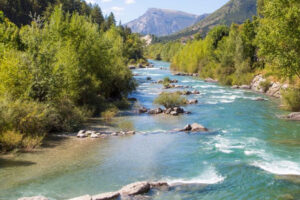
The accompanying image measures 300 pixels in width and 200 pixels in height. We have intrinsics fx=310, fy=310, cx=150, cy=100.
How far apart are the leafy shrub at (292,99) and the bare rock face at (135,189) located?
78.9 feet

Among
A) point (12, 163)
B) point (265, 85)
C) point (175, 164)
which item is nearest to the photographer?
point (12, 163)

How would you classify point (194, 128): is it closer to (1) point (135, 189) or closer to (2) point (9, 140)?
(1) point (135, 189)

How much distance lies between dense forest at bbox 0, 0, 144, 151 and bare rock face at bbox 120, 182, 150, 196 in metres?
8.88

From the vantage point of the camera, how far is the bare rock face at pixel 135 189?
43.9ft

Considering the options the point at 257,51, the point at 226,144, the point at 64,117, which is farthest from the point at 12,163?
the point at 257,51

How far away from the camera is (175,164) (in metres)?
17.7

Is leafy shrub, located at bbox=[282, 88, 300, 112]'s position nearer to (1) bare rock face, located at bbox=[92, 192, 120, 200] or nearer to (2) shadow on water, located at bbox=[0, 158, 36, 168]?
(1) bare rock face, located at bbox=[92, 192, 120, 200]

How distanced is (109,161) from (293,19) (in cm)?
2267

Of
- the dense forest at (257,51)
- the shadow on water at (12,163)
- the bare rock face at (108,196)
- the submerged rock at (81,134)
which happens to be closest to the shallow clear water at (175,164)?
the shadow on water at (12,163)

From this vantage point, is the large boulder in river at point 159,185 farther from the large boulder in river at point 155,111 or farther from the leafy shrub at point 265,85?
the leafy shrub at point 265,85

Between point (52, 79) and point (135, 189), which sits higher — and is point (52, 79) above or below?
above

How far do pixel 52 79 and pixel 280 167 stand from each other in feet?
57.8

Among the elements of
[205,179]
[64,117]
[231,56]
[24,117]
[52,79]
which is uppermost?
[231,56]

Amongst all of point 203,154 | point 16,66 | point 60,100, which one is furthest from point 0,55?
point 203,154
